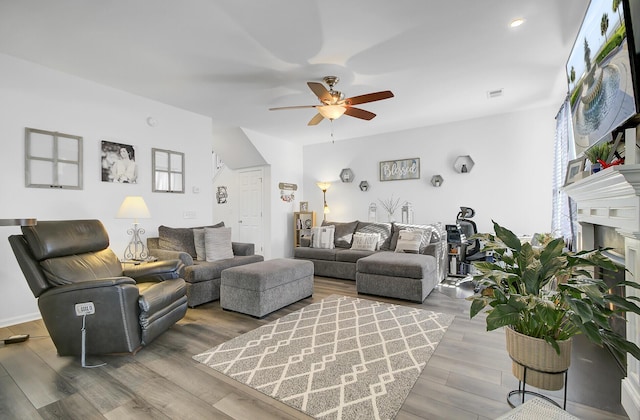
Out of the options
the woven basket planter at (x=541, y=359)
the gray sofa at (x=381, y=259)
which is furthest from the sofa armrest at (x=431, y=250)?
the woven basket planter at (x=541, y=359)

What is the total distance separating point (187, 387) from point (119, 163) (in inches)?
124

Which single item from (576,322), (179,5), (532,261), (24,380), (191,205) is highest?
(179,5)

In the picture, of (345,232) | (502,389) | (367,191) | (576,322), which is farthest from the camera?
(367,191)

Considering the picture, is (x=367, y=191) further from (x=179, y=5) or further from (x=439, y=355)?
(x=179, y=5)

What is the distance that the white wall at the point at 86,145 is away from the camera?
9.59 ft

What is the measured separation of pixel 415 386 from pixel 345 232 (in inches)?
143

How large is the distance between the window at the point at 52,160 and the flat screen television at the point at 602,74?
16.0 feet

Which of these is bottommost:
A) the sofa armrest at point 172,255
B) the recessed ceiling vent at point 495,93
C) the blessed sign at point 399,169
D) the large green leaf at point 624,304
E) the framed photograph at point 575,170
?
the sofa armrest at point 172,255

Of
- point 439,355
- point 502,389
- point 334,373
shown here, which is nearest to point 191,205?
point 334,373

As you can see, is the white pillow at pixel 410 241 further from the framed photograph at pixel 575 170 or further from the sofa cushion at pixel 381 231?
the framed photograph at pixel 575 170

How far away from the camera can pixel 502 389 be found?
1785mm

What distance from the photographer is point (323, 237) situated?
5301 mm

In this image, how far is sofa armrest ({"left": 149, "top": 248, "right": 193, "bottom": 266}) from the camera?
11.3 ft

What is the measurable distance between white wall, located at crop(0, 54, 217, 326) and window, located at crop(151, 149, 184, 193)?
83 mm
